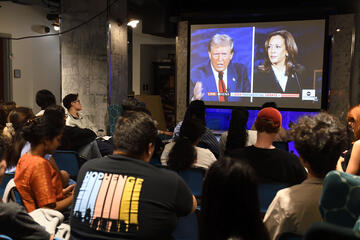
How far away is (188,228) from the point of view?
7.18ft

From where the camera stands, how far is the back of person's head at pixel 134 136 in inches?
70.2

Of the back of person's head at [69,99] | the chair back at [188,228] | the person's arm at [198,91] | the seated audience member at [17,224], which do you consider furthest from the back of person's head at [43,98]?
the person's arm at [198,91]

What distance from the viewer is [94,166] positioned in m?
1.73

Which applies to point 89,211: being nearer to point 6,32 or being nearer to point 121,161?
point 121,161

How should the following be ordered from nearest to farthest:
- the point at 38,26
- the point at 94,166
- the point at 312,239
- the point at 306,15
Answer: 1. the point at 312,239
2. the point at 94,166
3. the point at 306,15
4. the point at 38,26

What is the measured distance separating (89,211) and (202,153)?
148 centimetres

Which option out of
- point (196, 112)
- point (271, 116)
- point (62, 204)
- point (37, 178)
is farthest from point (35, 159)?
point (196, 112)

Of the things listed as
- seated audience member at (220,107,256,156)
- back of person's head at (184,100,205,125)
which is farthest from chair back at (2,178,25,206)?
back of person's head at (184,100,205,125)

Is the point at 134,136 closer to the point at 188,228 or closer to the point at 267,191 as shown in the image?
the point at 188,228

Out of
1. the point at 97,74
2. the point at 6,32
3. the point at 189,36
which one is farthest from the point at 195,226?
the point at 6,32

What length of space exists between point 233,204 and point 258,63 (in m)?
6.43

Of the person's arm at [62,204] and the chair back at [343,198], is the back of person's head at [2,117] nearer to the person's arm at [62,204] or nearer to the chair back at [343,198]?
the person's arm at [62,204]

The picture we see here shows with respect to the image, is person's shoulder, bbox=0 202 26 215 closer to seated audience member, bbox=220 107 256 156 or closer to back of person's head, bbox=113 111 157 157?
back of person's head, bbox=113 111 157 157

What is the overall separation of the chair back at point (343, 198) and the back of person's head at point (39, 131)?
163cm
